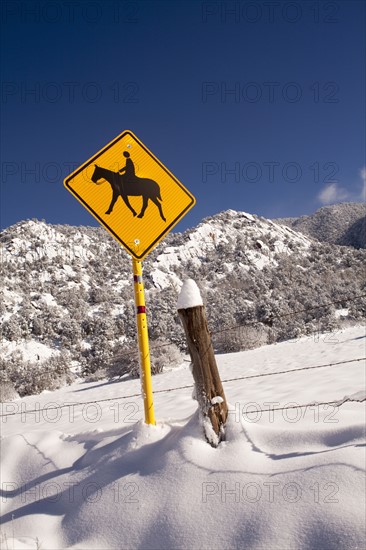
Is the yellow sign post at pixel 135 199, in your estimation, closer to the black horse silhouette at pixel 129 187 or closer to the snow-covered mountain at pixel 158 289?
the black horse silhouette at pixel 129 187

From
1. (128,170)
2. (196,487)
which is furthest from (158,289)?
(196,487)

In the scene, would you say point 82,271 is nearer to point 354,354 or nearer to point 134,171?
point 354,354

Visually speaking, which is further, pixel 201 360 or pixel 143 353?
pixel 143 353

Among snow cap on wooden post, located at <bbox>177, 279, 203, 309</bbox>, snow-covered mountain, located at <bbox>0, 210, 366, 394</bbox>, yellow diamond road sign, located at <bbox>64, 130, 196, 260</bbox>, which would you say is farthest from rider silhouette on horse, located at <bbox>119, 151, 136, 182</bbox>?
snow-covered mountain, located at <bbox>0, 210, 366, 394</bbox>

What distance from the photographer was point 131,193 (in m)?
2.96

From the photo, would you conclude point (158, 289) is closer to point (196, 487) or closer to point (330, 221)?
point (196, 487)

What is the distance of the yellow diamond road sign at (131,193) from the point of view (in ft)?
9.52

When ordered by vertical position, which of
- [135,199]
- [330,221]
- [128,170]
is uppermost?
[330,221]

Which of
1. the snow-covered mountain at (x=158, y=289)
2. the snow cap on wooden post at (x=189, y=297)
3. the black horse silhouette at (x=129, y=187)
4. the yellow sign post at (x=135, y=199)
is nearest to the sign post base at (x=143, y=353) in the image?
the yellow sign post at (x=135, y=199)

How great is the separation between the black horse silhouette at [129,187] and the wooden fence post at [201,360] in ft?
2.89

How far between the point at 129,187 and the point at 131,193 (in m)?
0.06

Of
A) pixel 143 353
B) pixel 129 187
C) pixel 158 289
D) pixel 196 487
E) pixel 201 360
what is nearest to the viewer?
pixel 196 487

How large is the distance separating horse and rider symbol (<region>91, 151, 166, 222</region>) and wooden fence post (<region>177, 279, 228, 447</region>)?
87cm

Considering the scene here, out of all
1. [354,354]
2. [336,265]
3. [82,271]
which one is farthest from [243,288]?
[354,354]
